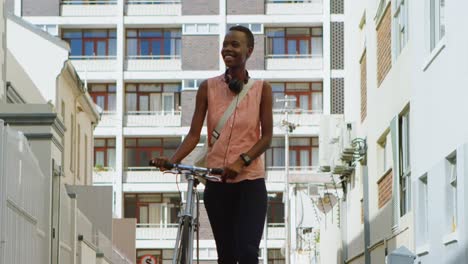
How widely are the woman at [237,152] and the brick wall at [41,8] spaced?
221ft

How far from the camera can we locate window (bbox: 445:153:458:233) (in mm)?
17359

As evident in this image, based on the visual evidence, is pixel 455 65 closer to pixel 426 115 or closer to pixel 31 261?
pixel 426 115

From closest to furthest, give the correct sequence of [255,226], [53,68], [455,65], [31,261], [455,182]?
[255,226] → [31,261] → [455,65] → [455,182] → [53,68]

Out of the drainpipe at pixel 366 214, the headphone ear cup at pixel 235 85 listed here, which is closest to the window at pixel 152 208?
the drainpipe at pixel 366 214

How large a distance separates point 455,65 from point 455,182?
70.5 inches

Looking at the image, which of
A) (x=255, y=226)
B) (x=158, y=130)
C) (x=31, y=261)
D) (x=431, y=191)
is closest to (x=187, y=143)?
(x=255, y=226)

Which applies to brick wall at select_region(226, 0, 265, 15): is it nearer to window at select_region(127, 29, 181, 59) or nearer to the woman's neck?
window at select_region(127, 29, 181, 59)

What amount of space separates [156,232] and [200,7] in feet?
41.5

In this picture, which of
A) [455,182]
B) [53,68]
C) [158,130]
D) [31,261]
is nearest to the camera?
[31,261]

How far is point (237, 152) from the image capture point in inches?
364

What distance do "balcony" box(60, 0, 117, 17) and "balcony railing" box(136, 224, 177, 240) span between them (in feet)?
39.6

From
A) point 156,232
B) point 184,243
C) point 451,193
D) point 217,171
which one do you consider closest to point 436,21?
point 451,193

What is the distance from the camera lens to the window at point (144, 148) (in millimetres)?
75562

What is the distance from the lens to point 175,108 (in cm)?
7638
